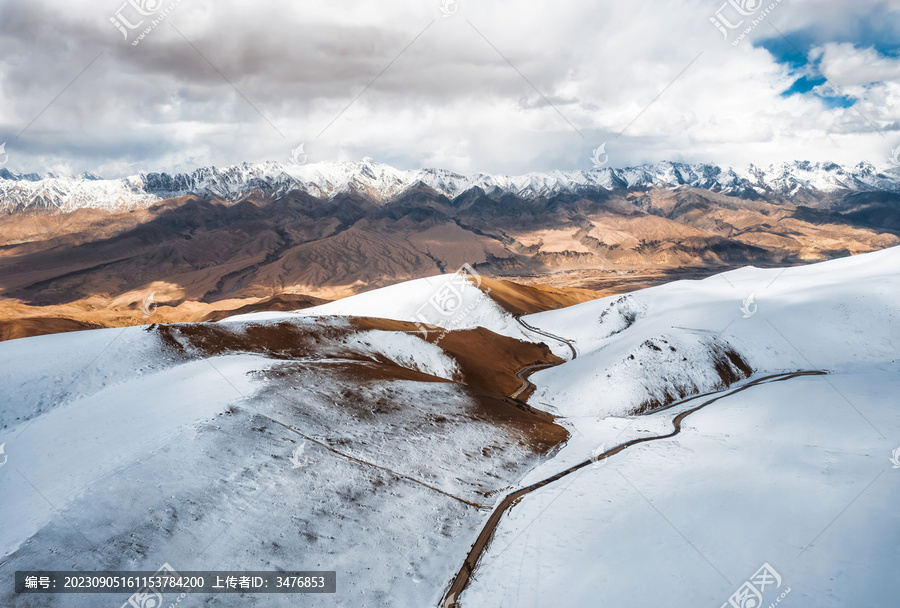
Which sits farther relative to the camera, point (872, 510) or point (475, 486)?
point (475, 486)

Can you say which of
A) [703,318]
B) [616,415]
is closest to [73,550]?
[616,415]

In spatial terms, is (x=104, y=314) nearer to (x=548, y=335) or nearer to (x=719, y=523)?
(x=548, y=335)

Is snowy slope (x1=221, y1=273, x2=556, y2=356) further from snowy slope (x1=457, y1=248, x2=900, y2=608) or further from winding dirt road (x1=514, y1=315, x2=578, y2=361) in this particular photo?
snowy slope (x1=457, y1=248, x2=900, y2=608)

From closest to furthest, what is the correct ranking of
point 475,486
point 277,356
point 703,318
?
point 475,486, point 277,356, point 703,318

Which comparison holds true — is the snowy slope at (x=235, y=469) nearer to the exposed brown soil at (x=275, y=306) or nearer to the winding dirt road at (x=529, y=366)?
the winding dirt road at (x=529, y=366)

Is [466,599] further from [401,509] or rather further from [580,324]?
[580,324]

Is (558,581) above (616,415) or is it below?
above

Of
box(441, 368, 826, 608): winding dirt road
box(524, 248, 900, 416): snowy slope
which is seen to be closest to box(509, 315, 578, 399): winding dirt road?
box(524, 248, 900, 416): snowy slope
